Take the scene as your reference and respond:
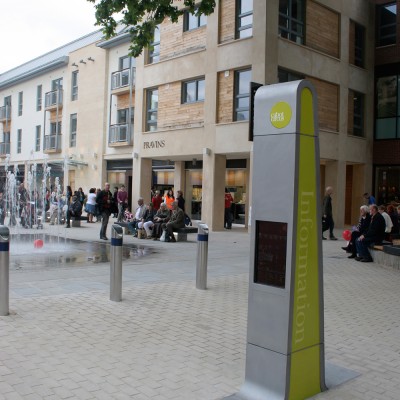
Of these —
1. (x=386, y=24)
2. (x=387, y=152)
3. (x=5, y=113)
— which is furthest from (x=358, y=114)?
(x=5, y=113)

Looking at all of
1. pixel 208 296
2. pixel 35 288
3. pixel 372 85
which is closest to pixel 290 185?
pixel 208 296

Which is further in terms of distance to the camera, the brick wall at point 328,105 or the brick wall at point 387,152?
the brick wall at point 387,152

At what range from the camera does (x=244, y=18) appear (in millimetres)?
20172

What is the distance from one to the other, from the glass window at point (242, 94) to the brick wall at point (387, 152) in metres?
8.52

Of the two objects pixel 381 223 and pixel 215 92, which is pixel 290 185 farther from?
pixel 215 92

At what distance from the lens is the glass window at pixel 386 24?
80.5ft

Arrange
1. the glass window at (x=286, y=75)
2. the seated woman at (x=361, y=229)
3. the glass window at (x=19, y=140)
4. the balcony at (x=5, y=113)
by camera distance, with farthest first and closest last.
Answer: the balcony at (x=5, y=113) → the glass window at (x=19, y=140) → the glass window at (x=286, y=75) → the seated woman at (x=361, y=229)

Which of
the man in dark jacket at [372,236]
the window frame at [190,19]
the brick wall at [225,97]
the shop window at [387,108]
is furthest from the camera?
the shop window at [387,108]

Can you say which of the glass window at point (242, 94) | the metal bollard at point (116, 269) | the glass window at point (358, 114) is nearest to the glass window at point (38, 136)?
the glass window at point (242, 94)

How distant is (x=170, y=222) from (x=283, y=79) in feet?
28.1

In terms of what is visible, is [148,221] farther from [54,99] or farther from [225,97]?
[54,99]

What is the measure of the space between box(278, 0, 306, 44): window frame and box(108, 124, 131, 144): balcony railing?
11140mm

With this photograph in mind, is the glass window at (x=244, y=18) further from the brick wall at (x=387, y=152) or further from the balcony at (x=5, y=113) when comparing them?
the balcony at (x=5, y=113)

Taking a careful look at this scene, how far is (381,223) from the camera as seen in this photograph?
472 inches
